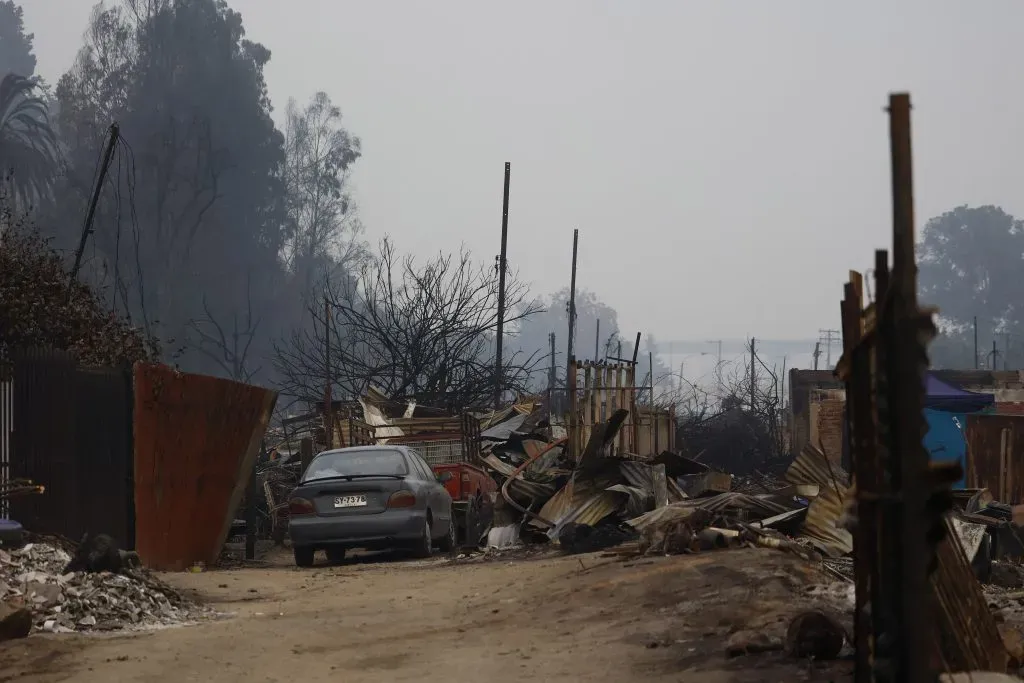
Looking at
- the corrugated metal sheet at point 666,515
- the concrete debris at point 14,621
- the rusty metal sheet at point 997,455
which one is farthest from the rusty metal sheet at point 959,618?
the rusty metal sheet at point 997,455

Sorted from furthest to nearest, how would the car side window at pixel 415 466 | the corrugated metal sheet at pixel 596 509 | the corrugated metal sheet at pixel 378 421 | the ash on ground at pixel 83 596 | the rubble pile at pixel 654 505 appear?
1. the corrugated metal sheet at pixel 378 421
2. the corrugated metal sheet at pixel 596 509
3. the car side window at pixel 415 466
4. the rubble pile at pixel 654 505
5. the ash on ground at pixel 83 596

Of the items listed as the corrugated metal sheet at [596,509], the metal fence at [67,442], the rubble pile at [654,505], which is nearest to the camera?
the metal fence at [67,442]

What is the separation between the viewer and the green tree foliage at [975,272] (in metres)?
141

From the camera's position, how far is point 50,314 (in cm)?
1772

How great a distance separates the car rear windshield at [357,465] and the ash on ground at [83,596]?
18.0 ft

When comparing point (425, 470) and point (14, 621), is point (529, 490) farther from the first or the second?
point (14, 621)

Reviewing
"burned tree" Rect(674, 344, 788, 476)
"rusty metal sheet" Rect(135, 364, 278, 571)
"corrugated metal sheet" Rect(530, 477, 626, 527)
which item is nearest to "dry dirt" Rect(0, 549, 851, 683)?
"rusty metal sheet" Rect(135, 364, 278, 571)

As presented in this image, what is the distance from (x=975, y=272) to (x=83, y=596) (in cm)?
14576

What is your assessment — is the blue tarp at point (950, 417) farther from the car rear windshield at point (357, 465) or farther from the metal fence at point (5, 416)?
the metal fence at point (5, 416)

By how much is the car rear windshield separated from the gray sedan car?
12mm

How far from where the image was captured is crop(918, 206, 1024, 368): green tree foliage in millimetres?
141250

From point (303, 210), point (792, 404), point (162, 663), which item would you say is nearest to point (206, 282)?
point (303, 210)

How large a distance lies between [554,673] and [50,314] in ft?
39.2

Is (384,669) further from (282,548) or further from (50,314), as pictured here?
(282,548)
